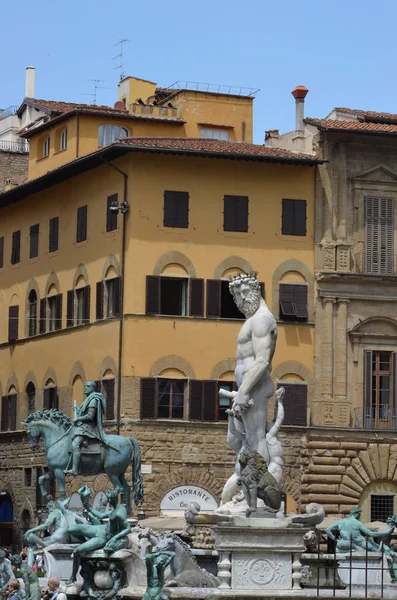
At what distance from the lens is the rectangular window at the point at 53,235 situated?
188ft

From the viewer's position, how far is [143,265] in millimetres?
52188

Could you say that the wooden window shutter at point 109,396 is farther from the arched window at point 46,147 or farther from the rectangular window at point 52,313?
the arched window at point 46,147

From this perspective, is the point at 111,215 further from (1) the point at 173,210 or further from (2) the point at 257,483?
(2) the point at 257,483

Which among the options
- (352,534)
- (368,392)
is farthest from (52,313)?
(352,534)

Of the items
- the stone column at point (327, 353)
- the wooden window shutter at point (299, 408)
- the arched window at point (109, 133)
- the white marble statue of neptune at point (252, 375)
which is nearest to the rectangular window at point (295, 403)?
the wooden window shutter at point (299, 408)

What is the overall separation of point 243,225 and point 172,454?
6.96 meters

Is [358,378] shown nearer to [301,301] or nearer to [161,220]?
[301,301]

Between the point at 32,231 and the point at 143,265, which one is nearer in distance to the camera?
the point at 143,265

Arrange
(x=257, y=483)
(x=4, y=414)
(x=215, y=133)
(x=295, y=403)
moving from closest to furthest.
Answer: (x=257, y=483) < (x=295, y=403) < (x=4, y=414) < (x=215, y=133)

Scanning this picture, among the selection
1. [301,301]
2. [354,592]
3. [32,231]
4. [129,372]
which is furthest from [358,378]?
[354,592]

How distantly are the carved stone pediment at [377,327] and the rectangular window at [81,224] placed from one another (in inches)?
342

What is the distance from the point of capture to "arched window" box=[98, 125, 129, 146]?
2333 inches

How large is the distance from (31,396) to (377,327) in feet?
38.4

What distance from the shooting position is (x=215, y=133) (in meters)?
61.0
